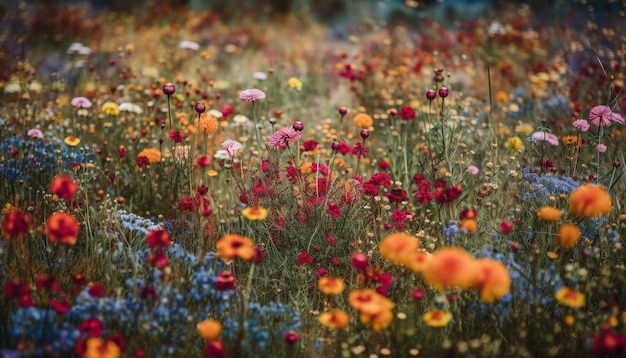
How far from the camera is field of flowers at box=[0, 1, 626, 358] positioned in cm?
182

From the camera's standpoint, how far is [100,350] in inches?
61.6

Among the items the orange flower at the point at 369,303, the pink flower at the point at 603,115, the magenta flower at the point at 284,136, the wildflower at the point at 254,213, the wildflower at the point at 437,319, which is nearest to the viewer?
the orange flower at the point at 369,303

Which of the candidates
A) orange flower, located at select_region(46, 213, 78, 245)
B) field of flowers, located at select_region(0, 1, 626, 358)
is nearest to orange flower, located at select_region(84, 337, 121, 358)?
field of flowers, located at select_region(0, 1, 626, 358)

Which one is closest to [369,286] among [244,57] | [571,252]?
[571,252]

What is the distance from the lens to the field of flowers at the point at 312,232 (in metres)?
1.82

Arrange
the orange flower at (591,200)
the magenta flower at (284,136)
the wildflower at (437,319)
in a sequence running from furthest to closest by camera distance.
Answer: the magenta flower at (284,136), the orange flower at (591,200), the wildflower at (437,319)

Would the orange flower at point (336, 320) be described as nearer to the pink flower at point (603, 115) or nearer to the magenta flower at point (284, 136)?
the magenta flower at point (284, 136)

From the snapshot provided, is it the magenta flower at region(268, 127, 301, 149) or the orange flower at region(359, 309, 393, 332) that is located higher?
the magenta flower at region(268, 127, 301, 149)

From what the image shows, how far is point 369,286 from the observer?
7.72 ft

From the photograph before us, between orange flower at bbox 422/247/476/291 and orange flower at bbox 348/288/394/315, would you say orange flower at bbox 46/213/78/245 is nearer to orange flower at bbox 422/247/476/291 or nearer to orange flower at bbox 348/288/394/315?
orange flower at bbox 348/288/394/315

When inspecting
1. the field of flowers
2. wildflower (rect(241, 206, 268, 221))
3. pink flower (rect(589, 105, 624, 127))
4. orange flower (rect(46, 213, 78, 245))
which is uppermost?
pink flower (rect(589, 105, 624, 127))

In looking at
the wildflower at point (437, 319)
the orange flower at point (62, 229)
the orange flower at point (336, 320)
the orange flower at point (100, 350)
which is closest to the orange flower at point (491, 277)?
the wildflower at point (437, 319)

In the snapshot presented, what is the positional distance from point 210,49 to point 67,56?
6.56 ft

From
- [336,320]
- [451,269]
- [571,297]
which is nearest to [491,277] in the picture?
[451,269]
